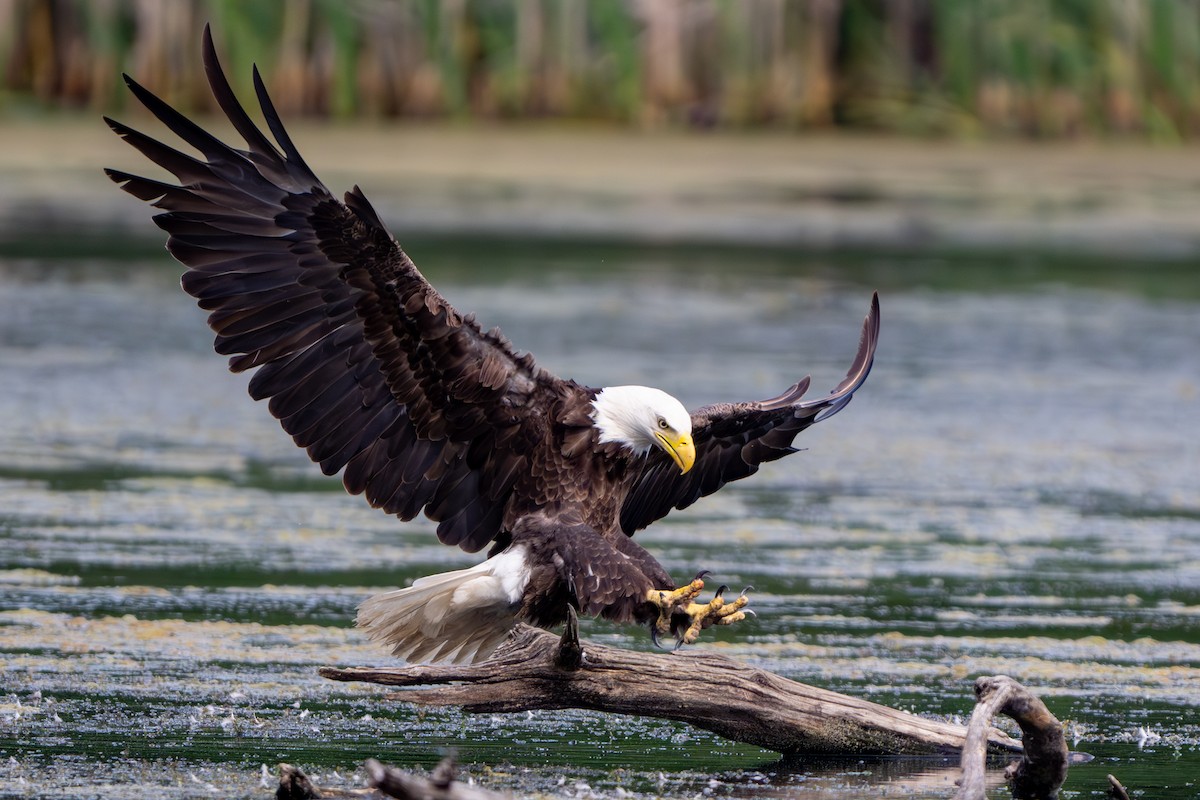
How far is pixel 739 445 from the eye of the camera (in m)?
6.55

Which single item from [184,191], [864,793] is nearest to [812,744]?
[864,793]

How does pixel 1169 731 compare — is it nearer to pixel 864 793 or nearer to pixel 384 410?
pixel 864 793

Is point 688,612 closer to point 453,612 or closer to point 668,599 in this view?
point 668,599

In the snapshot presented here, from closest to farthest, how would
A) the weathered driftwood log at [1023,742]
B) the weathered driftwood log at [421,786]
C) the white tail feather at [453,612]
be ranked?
the weathered driftwood log at [421,786], the weathered driftwood log at [1023,742], the white tail feather at [453,612]

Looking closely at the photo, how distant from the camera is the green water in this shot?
551 cm

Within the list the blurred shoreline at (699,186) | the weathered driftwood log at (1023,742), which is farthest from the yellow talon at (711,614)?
the blurred shoreline at (699,186)

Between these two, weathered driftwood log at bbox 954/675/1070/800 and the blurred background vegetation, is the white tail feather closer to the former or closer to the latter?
weathered driftwood log at bbox 954/675/1070/800

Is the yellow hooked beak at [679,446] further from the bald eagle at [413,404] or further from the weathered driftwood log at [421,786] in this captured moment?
the weathered driftwood log at [421,786]

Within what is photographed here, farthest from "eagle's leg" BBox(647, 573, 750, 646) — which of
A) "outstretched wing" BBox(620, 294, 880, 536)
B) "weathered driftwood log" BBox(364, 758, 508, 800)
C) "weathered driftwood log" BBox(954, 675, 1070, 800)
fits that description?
"weathered driftwood log" BBox(364, 758, 508, 800)

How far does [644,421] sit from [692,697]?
29.6 inches

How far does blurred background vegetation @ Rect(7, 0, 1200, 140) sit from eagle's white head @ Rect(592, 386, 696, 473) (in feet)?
47.0

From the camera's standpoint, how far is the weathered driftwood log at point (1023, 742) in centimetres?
484

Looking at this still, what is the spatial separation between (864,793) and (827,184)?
15.2 metres

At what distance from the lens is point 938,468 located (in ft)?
31.5
